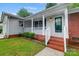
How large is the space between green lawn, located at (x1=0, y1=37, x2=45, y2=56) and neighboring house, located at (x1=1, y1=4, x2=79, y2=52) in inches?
16.6

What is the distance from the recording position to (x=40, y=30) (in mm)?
10992

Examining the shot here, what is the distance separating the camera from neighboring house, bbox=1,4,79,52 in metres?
9.82

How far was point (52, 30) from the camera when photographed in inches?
465

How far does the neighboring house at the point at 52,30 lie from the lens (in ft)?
32.2

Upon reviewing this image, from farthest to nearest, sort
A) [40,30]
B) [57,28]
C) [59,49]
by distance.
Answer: [57,28], [40,30], [59,49]

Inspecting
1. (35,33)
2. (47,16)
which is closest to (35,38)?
(35,33)

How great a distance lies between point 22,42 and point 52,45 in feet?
5.56

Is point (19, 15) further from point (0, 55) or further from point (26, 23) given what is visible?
point (0, 55)

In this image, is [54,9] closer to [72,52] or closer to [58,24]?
[58,24]

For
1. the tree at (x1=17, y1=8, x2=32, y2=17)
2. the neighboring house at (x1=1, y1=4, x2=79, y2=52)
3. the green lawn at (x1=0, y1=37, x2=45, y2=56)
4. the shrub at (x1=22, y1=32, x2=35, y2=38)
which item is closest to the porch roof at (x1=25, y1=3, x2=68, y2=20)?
the neighboring house at (x1=1, y1=4, x2=79, y2=52)

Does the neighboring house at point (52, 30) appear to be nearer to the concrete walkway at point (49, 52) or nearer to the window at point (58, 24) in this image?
the window at point (58, 24)

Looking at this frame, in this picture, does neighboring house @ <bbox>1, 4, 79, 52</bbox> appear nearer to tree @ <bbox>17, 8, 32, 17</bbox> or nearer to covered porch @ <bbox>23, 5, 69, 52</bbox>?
covered porch @ <bbox>23, 5, 69, 52</bbox>

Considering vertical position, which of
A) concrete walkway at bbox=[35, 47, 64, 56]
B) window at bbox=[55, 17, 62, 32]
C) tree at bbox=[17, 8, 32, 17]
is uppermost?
tree at bbox=[17, 8, 32, 17]

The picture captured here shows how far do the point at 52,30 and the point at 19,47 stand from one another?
3203 mm
